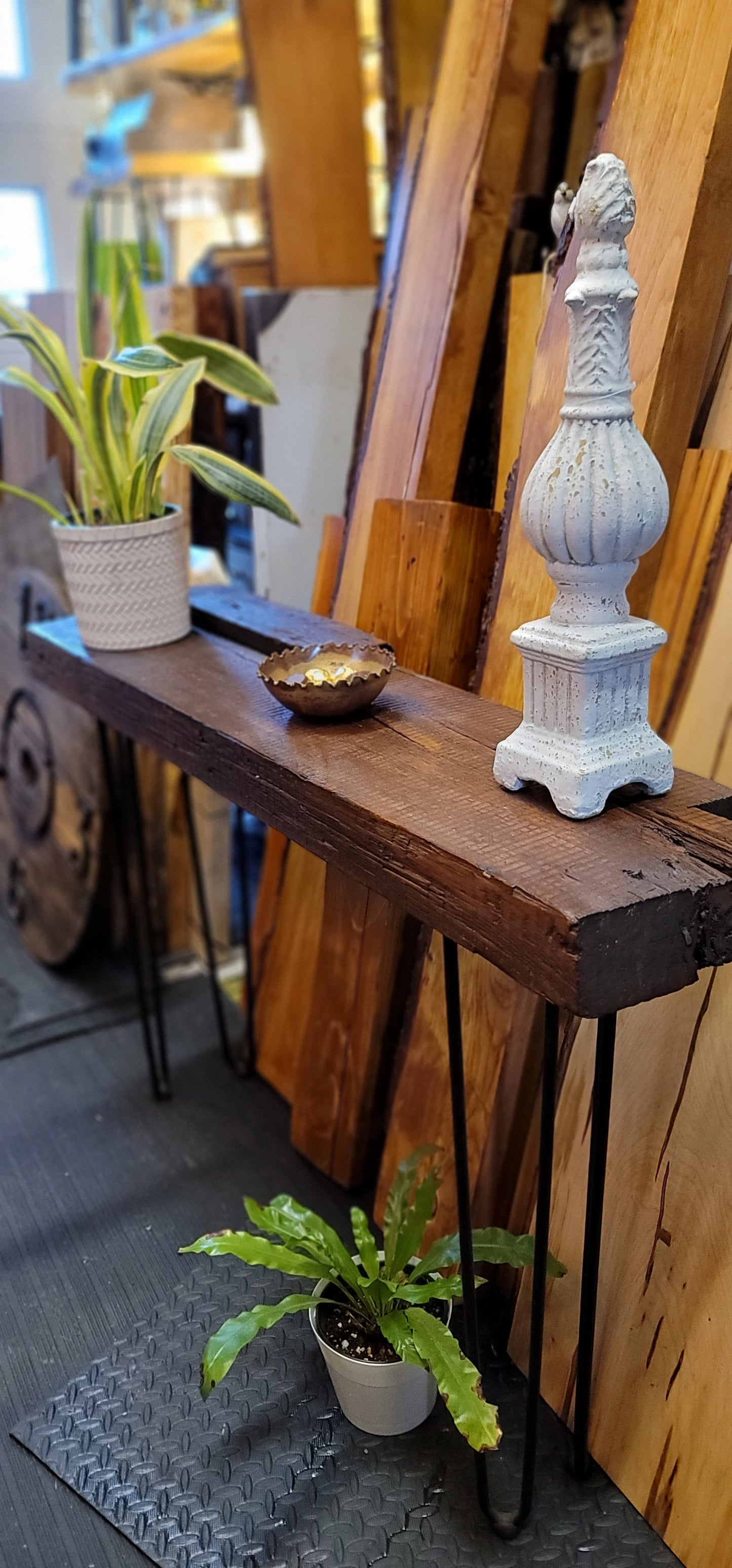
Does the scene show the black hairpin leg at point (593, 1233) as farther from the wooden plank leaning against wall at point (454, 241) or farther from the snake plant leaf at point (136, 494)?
the snake plant leaf at point (136, 494)

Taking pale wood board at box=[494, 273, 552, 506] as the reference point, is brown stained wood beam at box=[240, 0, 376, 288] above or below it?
above

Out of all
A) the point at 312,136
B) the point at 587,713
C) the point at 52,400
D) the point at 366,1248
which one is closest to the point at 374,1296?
the point at 366,1248

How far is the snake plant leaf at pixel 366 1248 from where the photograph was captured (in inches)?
52.0

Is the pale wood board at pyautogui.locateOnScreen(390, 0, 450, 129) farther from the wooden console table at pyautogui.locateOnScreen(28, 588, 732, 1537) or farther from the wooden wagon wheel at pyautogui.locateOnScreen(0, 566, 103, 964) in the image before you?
the wooden console table at pyautogui.locateOnScreen(28, 588, 732, 1537)

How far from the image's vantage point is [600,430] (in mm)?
907

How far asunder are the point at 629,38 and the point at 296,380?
3.23ft

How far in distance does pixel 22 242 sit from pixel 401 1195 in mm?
5894

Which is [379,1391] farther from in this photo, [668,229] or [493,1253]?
[668,229]

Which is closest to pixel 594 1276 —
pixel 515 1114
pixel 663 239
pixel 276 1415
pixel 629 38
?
pixel 515 1114

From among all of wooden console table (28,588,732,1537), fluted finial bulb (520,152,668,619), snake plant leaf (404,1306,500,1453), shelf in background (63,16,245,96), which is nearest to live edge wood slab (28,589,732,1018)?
wooden console table (28,588,732,1537)

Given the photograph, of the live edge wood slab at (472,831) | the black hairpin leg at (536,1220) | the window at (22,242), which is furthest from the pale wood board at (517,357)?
the window at (22,242)

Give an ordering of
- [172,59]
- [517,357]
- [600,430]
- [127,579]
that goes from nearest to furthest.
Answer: [600,430], [517,357], [127,579], [172,59]

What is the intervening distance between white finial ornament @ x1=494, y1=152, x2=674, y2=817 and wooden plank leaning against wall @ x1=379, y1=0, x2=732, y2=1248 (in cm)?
30

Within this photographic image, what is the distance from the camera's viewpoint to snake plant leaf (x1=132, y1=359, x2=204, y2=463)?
1454 mm
